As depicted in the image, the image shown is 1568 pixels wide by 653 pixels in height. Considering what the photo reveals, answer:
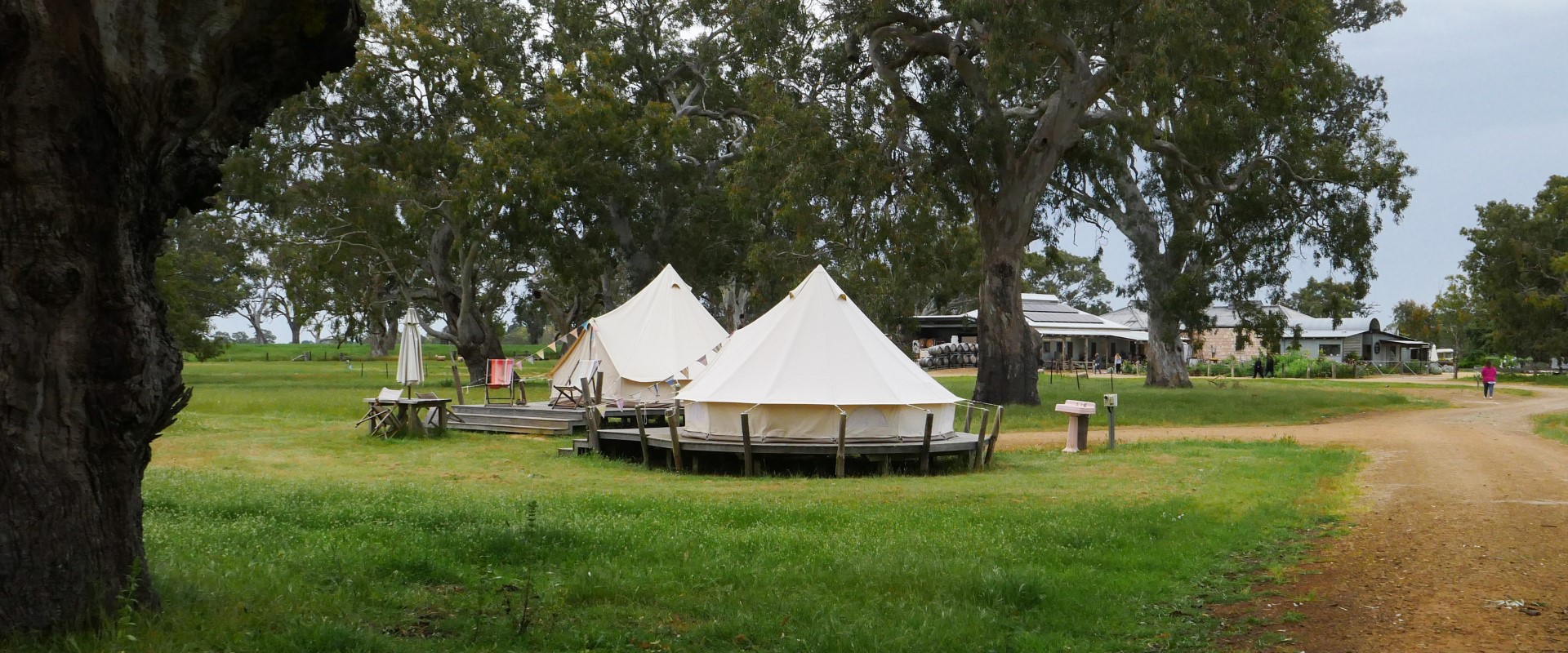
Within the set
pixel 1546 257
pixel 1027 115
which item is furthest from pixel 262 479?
pixel 1546 257

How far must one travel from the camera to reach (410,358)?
26953mm

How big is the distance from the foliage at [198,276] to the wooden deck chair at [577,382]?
1877 centimetres

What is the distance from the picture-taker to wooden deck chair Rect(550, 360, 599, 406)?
26.1 metres

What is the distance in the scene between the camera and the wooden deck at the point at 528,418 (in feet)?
75.2

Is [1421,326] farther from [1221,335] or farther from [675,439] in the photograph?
[675,439]

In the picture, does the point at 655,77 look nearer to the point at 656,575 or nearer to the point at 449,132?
the point at 449,132

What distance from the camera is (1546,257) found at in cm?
5869

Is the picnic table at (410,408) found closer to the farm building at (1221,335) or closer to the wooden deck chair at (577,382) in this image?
the wooden deck chair at (577,382)

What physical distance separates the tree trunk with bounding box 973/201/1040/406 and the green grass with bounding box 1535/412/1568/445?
36.0 feet

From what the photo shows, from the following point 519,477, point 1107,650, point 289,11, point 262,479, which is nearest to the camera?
point 289,11

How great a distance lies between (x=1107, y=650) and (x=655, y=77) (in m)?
39.2

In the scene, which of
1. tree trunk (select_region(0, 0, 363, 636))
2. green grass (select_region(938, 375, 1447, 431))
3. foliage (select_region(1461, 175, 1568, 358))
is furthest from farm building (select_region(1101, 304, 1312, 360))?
tree trunk (select_region(0, 0, 363, 636))

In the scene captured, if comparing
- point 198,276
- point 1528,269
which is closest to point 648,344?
point 198,276

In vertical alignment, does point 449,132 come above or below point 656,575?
above
